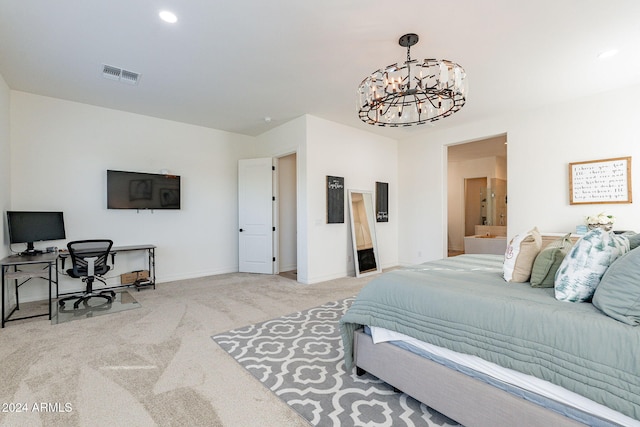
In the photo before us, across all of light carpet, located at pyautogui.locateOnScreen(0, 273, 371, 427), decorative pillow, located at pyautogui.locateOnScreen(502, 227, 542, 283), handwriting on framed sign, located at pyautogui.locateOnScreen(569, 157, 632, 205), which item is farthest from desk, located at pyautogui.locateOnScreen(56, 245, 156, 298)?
handwriting on framed sign, located at pyautogui.locateOnScreen(569, 157, 632, 205)

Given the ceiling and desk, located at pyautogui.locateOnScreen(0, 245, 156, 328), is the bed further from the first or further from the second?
desk, located at pyautogui.locateOnScreen(0, 245, 156, 328)

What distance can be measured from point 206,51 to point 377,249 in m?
4.42

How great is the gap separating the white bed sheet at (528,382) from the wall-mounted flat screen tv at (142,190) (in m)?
4.60

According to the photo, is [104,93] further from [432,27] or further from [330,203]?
[432,27]

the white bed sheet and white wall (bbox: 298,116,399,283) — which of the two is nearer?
the white bed sheet

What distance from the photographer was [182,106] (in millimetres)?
4531

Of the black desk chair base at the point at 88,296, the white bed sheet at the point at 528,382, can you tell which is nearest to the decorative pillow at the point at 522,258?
the white bed sheet at the point at 528,382

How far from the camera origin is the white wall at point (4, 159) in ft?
11.5

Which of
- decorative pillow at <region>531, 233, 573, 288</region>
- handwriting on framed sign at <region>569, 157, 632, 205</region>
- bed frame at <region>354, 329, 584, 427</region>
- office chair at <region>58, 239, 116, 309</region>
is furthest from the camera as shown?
handwriting on framed sign at <region>569, 157, 632, 205</region>

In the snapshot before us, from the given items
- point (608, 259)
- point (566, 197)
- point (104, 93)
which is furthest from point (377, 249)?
point (104, 93)

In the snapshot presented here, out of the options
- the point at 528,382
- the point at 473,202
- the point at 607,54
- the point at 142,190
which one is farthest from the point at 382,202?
the point at 528,382

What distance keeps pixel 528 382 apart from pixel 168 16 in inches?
137

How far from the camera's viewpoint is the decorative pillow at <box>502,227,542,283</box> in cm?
Answer: 192

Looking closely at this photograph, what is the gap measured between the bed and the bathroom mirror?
344 cm
